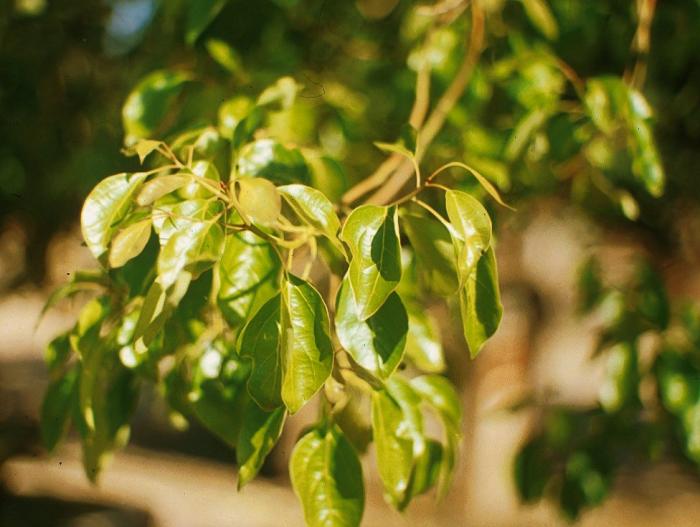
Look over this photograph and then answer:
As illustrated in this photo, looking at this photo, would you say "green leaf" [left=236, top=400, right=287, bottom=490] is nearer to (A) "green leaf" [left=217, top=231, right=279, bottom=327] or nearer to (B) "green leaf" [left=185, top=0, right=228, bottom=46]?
(A) "green leaf" [left=217, top=231, right=279, bottom=327]

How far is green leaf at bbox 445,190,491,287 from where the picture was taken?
0.75 metres

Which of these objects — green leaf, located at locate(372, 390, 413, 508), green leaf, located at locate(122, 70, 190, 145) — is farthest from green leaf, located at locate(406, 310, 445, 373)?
green leaf, located at locate(122, 70, 190, 145)

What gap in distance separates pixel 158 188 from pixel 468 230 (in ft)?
0.96

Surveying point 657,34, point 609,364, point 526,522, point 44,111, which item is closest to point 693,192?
point 657,34

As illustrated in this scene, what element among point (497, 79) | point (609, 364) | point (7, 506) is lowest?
point (7, 506)

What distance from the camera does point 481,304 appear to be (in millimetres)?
Result: 789

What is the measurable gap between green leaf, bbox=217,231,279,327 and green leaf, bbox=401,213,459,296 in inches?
6.5

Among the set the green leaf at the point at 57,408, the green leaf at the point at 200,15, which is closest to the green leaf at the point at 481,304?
the green leaf at the point at 57,408

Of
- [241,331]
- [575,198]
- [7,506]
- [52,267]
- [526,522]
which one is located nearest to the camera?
[241,331]

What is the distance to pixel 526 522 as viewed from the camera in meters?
4.88

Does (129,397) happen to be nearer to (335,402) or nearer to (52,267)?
(335,402)

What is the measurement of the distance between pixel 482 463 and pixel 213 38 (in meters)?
3.45

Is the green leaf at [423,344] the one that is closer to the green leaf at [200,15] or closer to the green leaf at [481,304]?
the green leaf at [481,304]

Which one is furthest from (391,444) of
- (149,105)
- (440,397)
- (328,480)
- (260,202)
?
(149,105)
